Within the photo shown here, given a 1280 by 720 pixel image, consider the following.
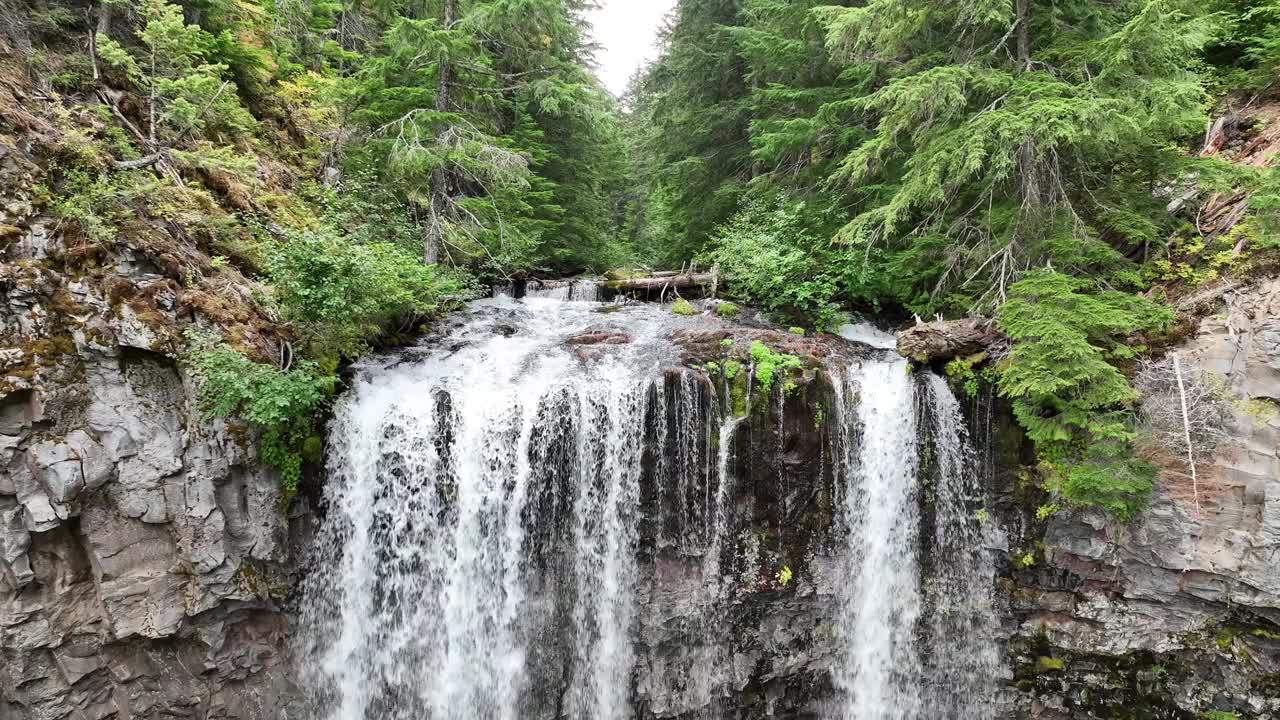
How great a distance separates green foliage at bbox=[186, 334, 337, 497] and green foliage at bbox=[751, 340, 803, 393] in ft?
19.2

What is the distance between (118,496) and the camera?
6.05 m

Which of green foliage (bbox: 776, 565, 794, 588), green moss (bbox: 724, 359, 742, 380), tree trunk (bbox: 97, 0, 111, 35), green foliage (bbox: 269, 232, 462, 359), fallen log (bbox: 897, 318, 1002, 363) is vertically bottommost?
green foliage (bbox: 776, 565, 794, 588)

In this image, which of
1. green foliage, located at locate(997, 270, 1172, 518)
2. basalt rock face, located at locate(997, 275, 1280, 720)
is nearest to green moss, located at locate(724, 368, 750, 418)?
green foliage, located at locate(997, 270, 1172, 518)

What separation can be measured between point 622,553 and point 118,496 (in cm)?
601

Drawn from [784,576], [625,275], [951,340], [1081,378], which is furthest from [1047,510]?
[625,275]

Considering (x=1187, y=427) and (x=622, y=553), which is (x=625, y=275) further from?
(x=1187, y=427)

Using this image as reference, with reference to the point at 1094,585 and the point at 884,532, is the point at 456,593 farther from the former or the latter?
the point at 1094,585

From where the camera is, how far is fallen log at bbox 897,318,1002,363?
8289 millimetres

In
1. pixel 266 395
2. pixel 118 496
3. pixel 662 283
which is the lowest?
pixel 118 496

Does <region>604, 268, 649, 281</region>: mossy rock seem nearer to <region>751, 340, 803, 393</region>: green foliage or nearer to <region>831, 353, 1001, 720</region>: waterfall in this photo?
<region>751, 340, 803, 393</region>: green foliage

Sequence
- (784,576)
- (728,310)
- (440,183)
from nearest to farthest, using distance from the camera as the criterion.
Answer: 1. (784,576)
2. (440,183)
3. (728,310)

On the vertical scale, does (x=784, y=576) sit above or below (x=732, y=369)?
below

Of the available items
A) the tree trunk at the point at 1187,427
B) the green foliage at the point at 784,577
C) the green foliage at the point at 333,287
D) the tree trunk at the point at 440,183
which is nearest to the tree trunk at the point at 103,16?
the green foliage at the point at 333,287

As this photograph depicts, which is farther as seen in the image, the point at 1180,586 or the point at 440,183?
the point at 440,183
